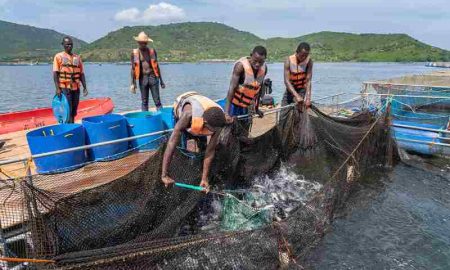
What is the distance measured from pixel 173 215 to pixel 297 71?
180 inches

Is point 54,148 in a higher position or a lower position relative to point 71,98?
lower

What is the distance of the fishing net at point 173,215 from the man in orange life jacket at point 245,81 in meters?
0.71

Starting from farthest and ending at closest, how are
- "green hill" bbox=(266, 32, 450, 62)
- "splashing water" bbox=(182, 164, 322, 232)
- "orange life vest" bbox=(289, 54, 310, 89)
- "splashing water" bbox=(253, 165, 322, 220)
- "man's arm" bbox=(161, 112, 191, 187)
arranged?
"green hill" bbox=(266, 32, 450, 62) → "orange life vest" bbox=(289, 54, 310, 89) → "splashing water" bbox=(253, 165, 322, 220) → "splashing water" bbox=(182, 164, 322, 232) → "man's arm" bbox=(161, 112, 191, 187)

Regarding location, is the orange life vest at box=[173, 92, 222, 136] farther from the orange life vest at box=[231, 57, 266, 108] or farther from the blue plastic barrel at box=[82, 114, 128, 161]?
the blue plastic barrel at box=[82, 114, 128, 161]

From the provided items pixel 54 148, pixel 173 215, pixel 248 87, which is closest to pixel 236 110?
pixel 248 87

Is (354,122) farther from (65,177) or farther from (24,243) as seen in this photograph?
A: (24,243)

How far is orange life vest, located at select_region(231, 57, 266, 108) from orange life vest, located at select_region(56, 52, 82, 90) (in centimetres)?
364

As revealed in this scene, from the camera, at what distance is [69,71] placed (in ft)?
25.7

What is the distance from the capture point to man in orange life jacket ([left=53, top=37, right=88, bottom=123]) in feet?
25.3

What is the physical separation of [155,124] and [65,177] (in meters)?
2.77

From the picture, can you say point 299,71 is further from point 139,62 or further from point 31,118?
point 31,118

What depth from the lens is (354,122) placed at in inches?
340

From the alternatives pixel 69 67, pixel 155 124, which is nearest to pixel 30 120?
pixel 69 67

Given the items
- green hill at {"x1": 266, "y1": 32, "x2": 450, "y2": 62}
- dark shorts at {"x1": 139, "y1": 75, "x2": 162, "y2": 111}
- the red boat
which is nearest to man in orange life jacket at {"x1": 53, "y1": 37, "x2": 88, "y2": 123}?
dark shorts at {"x1": 139, "y1": 75, "x2": 162, "y2": 111}
